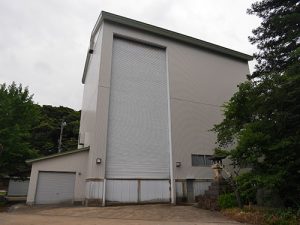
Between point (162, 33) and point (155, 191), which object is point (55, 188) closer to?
point (155, 191)

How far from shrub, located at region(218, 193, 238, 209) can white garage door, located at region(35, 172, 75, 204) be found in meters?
8.85

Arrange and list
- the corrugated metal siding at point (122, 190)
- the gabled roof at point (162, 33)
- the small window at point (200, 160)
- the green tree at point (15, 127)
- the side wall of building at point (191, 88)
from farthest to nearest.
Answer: the gabled roof at point (162, 33) < the small window at point (200, 160) < the side wall of building at point (191, 88) < the green tree at point (15, 127) < the corrugated metal siding at point (122, 190)

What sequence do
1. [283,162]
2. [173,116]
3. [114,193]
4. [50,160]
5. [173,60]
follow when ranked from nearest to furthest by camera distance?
[283,162] < [114,193] < [50,160] < [173,116] < [173,60]

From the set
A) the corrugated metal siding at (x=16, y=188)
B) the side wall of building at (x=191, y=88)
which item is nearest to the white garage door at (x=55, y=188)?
the side wall of building at (x=191, y=88)

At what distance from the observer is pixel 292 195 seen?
10.6 metres

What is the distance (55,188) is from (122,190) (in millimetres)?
4178

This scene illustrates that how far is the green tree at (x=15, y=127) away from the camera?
52.0ft

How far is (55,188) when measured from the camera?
48.9ft

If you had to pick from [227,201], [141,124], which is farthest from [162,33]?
[227,201]

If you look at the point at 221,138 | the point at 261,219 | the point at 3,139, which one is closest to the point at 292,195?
the point at 261,219

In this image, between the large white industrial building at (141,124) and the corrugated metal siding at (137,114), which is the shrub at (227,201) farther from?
the corrugated metal siding at (137,114)

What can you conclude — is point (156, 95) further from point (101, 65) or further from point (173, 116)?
point (101, 65)

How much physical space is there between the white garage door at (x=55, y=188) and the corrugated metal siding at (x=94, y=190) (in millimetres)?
1931

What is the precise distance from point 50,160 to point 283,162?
12683 mm
